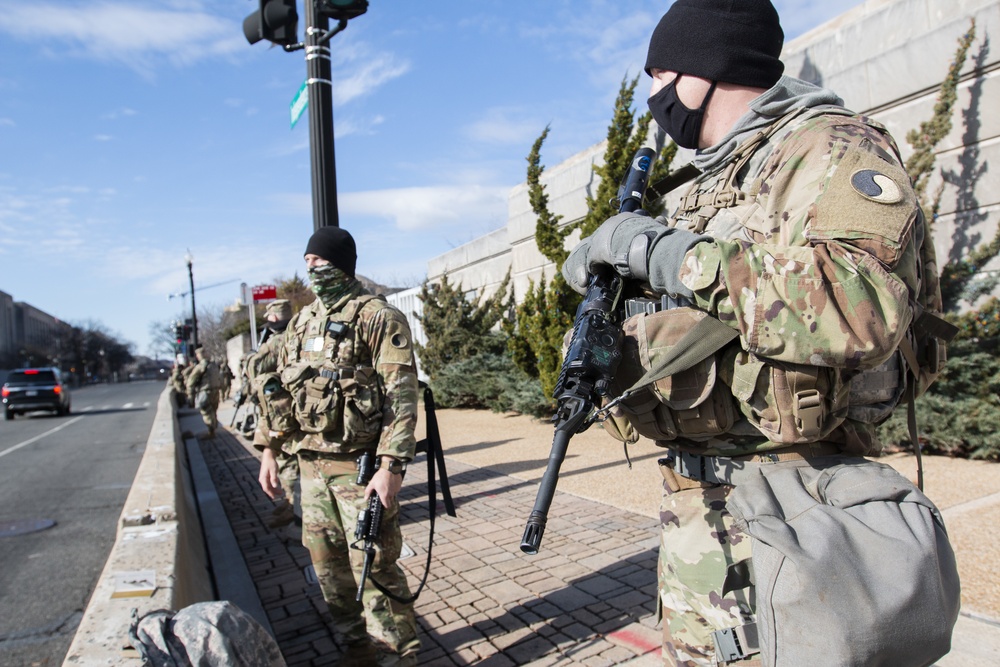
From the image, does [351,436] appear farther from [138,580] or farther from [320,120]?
[320,120]

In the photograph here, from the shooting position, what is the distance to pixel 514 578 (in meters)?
4.34

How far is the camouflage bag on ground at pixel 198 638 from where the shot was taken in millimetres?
2064

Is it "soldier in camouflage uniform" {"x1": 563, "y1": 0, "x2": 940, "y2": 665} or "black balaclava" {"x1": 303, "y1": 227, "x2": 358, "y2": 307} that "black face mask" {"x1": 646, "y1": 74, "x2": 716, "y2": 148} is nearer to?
"soldier in camouflage uniform" {"x1": 563, "y1": 0, "x2": 940, "y2": 665}

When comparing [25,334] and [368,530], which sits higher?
[25,334]

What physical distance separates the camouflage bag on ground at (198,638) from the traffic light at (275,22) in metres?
4.24

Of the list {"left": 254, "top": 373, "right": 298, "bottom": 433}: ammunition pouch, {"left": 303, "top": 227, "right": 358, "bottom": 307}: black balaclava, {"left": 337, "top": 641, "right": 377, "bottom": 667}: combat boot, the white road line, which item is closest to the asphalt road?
the white road line

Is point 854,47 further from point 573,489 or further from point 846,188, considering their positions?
point 846,188

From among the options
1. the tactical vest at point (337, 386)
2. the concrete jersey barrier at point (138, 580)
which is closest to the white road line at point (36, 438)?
the concrete jersey barrier at point (138, 580)

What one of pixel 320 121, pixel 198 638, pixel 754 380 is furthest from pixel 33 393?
pixel 754 380

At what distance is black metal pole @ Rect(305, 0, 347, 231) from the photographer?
4.81m

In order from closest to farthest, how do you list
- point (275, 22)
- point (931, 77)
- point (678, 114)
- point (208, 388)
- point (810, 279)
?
1. point (810, 279)
2. point (678, 114)
3. point (275, 22)
4. point (931, 77)
5. point (208, 388)

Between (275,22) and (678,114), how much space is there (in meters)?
4.24

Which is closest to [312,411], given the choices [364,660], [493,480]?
[364,660]

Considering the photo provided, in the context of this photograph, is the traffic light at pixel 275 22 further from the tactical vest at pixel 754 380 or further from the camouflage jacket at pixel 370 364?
the tactical vest at pixel 754 380
